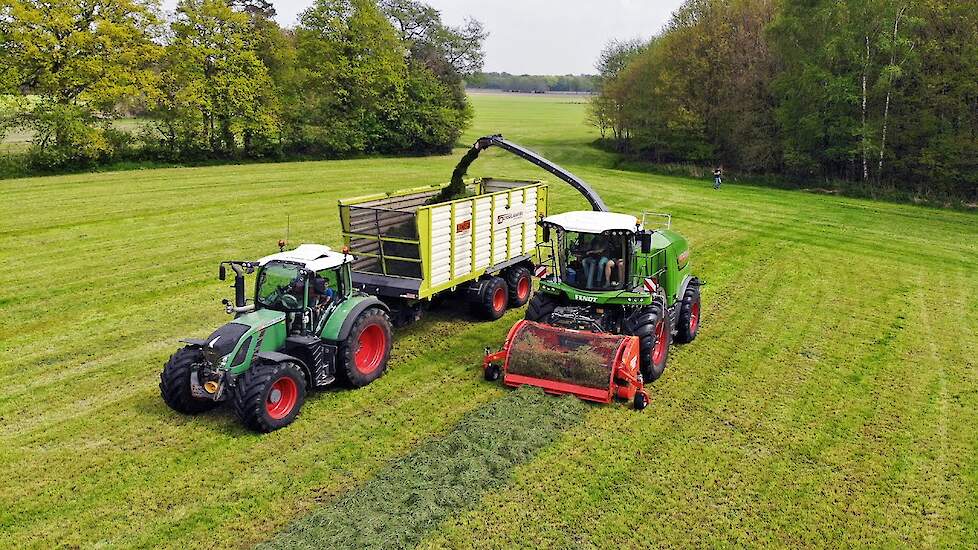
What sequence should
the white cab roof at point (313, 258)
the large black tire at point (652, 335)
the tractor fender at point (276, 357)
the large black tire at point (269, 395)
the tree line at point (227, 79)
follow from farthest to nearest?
the tree line at point (227, 79) → the large black tire at point (652, 335) → the white cab roof at point (313, 258) → the tractor fender at point (276, 357) → the large black tire at point (269, 395)

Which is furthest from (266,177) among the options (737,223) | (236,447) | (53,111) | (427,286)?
(236,447)

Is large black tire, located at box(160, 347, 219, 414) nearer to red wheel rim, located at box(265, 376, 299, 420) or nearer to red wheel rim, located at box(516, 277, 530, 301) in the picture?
red wheel rim, located at box(265, 376, 299, 420)

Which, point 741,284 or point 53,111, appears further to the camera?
point 53,111

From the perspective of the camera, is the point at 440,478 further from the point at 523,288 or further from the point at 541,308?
the point at 523,288

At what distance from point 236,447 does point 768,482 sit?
6618 mm

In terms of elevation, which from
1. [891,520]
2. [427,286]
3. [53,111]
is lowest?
[891,520]

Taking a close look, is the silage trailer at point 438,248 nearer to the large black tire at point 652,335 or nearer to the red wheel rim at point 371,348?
the red wheel rim at point 371,348

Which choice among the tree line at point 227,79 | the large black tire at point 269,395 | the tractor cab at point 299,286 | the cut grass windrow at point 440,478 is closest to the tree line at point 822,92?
the tree line at point 227,79

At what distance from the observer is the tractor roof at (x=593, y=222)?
10461 mm

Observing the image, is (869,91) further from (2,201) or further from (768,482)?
(2,201)

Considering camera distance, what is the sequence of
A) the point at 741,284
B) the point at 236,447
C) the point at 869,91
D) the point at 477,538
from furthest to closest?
the point at 869,91 < the point at 741,284 < the point at 236,447 < the point at 477,538

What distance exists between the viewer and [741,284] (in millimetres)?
16969

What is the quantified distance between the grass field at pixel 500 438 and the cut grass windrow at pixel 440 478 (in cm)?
3

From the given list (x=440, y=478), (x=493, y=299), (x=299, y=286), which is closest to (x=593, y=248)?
(x=493, y=299)
